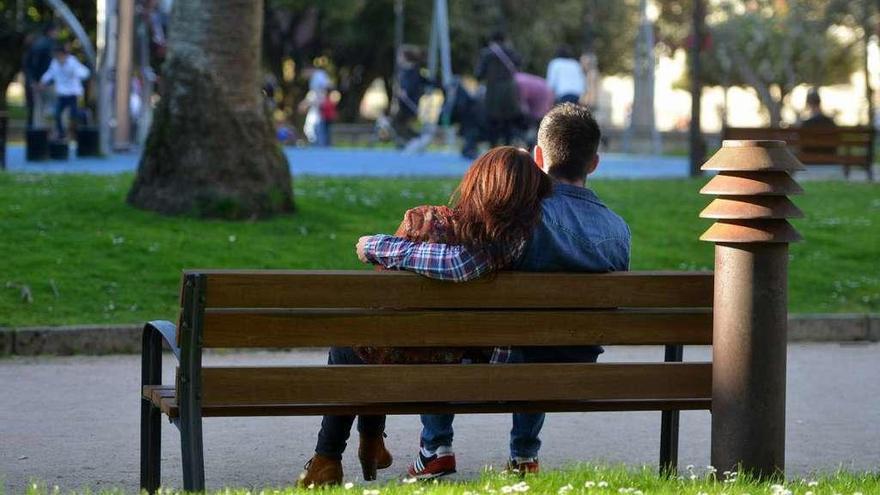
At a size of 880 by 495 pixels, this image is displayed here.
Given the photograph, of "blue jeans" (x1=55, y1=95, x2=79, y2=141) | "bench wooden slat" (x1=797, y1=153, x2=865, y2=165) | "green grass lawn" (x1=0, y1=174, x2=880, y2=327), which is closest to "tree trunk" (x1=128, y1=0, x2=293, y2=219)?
"green grass lawn" (x1=0, y1=174, x2=880, y2=327)

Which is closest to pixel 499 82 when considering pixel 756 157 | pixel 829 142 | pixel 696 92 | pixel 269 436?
pixel 696 92

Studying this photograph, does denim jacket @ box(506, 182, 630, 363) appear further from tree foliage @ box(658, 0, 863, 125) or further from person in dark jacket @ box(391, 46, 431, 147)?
tree foliage @ box(658, 0, 863, 125)

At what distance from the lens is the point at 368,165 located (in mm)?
24125

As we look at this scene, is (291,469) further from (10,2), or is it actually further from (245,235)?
(10,2)

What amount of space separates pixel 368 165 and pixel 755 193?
19.0 metres

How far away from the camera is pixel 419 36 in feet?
170

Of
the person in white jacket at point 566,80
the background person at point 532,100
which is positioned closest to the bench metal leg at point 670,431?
the person in white jacket at point 566,80

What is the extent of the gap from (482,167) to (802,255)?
8.88 meters

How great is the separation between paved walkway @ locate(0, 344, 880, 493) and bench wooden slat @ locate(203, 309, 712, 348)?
55.6 inches

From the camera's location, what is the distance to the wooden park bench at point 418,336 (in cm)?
505

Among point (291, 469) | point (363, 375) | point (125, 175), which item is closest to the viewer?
point (363, 375)

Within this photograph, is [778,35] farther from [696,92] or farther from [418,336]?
[418,336]

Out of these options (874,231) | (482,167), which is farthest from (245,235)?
(482,167)

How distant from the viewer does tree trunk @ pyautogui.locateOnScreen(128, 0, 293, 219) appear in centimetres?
1316
